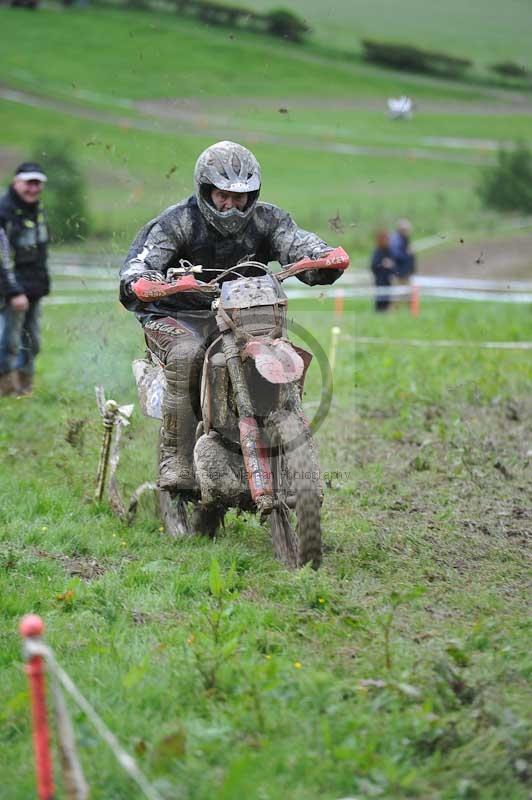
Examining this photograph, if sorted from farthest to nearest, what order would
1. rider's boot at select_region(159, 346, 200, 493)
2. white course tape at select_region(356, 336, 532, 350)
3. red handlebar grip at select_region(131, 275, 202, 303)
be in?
white course tape at select_region(356, 336, 532, 350) < rider's boot at select_region(159, 346, 200, 493) < red handlebar grip at select_region(131, 275, 202, 303)

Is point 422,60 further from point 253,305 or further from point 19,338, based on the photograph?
point 253,305

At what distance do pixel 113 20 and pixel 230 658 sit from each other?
158 feet

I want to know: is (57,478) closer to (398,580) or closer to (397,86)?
(398,580)

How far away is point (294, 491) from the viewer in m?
7.06

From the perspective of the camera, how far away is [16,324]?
42.9 ft

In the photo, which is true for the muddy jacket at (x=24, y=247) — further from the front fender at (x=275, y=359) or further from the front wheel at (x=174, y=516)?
the front fender at (x=275, y=359)

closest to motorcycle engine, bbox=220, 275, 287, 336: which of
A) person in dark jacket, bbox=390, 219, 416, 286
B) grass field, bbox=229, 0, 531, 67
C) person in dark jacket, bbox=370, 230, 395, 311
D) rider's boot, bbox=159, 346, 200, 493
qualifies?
rider's boot, bbox=159, 346, 200, 493

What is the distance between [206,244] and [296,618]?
2.80 m

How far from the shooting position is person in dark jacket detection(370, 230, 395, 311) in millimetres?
22062

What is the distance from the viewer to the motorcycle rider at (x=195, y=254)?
7.72 m

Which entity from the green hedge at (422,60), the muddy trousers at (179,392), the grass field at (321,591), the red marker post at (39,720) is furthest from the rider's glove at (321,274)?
the green hedge at (422,60)

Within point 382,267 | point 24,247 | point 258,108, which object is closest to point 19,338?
point 24,247

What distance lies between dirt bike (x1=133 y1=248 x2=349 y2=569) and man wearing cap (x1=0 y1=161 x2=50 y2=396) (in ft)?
17.7

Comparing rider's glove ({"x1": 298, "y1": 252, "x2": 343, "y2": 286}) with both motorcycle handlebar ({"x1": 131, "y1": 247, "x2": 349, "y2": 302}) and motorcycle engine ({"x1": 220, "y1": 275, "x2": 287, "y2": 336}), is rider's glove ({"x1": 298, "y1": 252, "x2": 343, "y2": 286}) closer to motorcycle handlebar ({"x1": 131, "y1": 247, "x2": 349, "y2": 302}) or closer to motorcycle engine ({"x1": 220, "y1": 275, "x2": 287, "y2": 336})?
motorcycle handlebar ({"x1": 131, "y1": 247, "x2": 349, "y2": 302})
